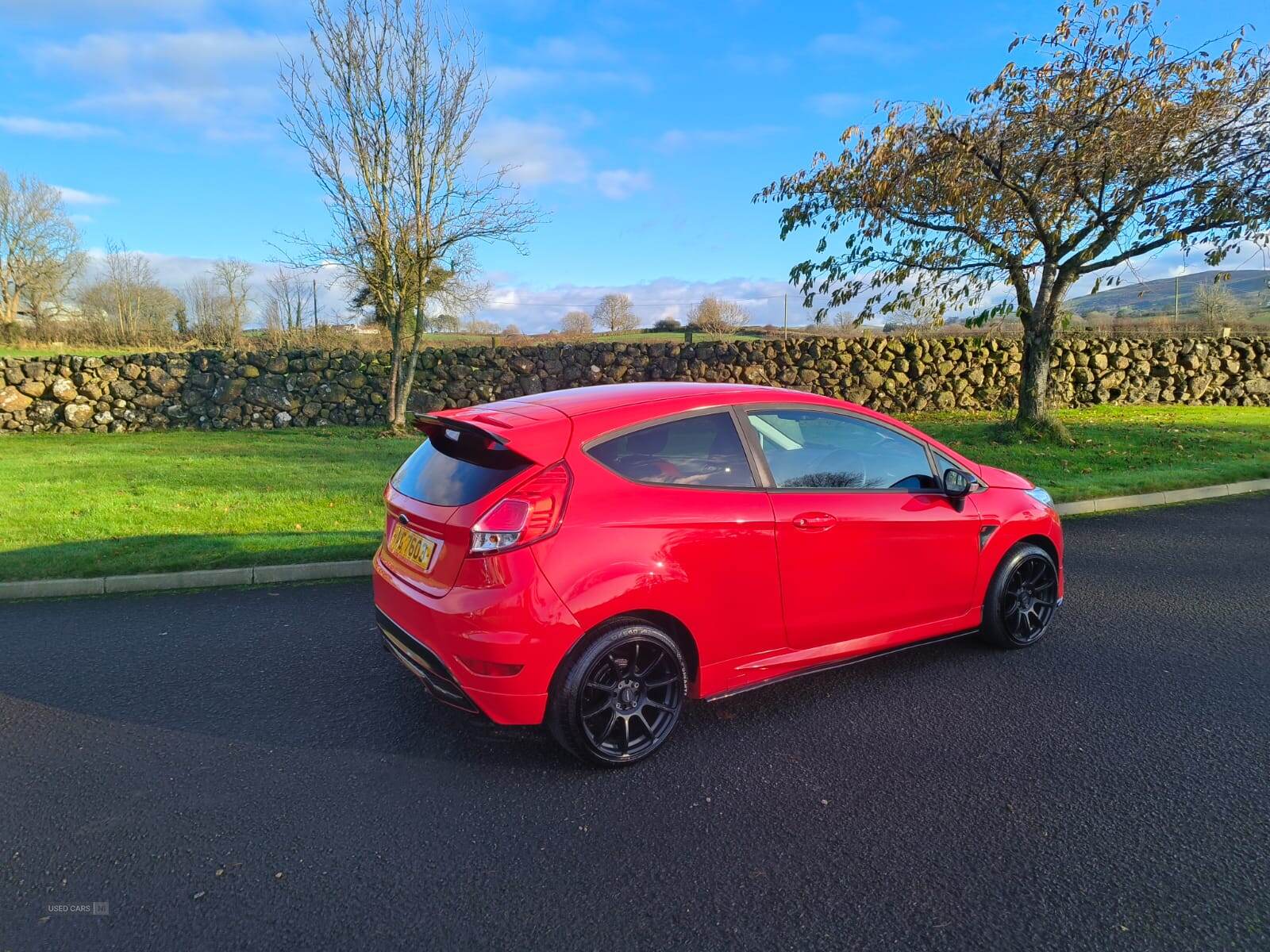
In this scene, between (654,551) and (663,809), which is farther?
(654,551)

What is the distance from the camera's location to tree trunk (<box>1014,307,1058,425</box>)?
12578mm

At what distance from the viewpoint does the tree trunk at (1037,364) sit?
41.3 feet

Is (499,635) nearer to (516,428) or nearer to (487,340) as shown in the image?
(516,428)

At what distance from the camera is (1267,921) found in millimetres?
2268

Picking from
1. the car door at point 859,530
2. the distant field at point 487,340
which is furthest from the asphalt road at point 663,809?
the distant field at point 487,340

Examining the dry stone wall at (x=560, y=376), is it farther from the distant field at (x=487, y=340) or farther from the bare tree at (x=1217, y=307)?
the bare tree at (x=1217, y=307)

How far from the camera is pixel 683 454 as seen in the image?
3385mm

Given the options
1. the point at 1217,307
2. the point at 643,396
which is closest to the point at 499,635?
the point at 643,396

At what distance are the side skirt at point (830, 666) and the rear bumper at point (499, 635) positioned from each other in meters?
0.87

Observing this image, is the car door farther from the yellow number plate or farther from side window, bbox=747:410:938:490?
the yellow number plate

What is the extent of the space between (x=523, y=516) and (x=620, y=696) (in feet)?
2.94

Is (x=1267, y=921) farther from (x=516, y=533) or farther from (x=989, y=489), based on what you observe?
(x=516, y=533)

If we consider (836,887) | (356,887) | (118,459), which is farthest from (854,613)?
(118,459)

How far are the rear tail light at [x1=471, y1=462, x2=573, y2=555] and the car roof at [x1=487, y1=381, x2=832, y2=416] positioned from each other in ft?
1.42
